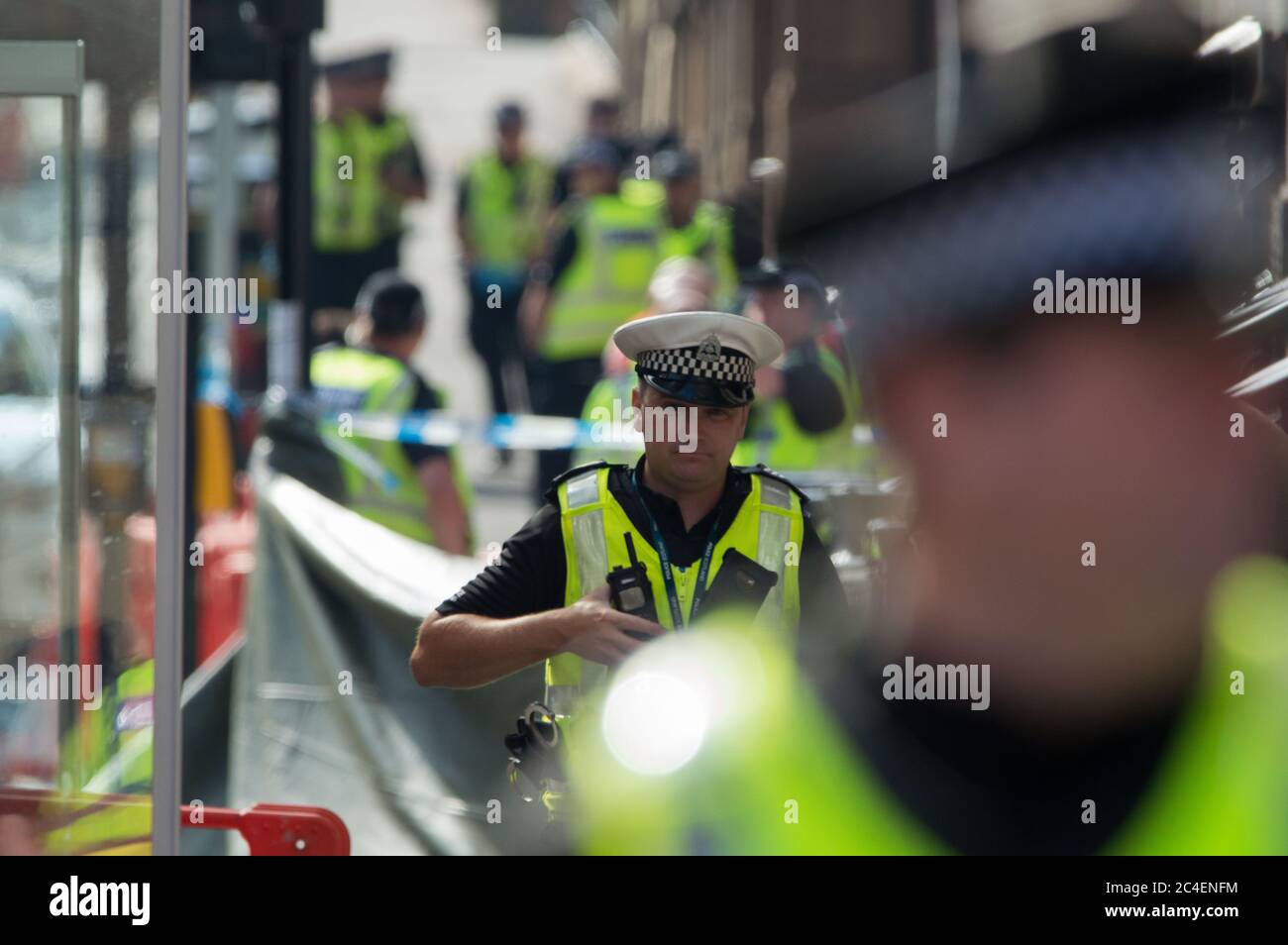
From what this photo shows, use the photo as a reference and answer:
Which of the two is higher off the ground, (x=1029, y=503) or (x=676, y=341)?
(x=676, y=341)

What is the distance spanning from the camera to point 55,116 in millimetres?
3951

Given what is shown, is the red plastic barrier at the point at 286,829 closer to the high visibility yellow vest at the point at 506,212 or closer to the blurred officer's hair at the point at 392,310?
the blurred officer's hair at the point at 392,310

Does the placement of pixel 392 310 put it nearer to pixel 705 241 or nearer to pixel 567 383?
pixel 705 241

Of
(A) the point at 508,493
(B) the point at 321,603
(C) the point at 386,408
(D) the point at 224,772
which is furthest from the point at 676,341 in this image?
(A) the point at 508,493

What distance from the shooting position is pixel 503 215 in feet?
45.7

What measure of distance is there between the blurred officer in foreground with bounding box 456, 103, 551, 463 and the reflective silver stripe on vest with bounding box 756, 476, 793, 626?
9.96m

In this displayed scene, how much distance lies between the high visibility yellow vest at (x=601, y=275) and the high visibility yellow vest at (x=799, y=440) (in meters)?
3.67

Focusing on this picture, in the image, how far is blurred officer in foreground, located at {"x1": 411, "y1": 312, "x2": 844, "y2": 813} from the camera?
11.6ft

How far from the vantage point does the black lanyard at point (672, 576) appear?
3.51 m

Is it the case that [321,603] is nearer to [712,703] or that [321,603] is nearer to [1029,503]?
[712,703]

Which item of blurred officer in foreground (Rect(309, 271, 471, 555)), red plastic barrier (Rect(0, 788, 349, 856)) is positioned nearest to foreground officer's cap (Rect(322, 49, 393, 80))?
blurred officer in foreground (Rect(309, 271, 471, 555))

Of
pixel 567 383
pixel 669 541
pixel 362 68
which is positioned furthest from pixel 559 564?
pixel 362 68
